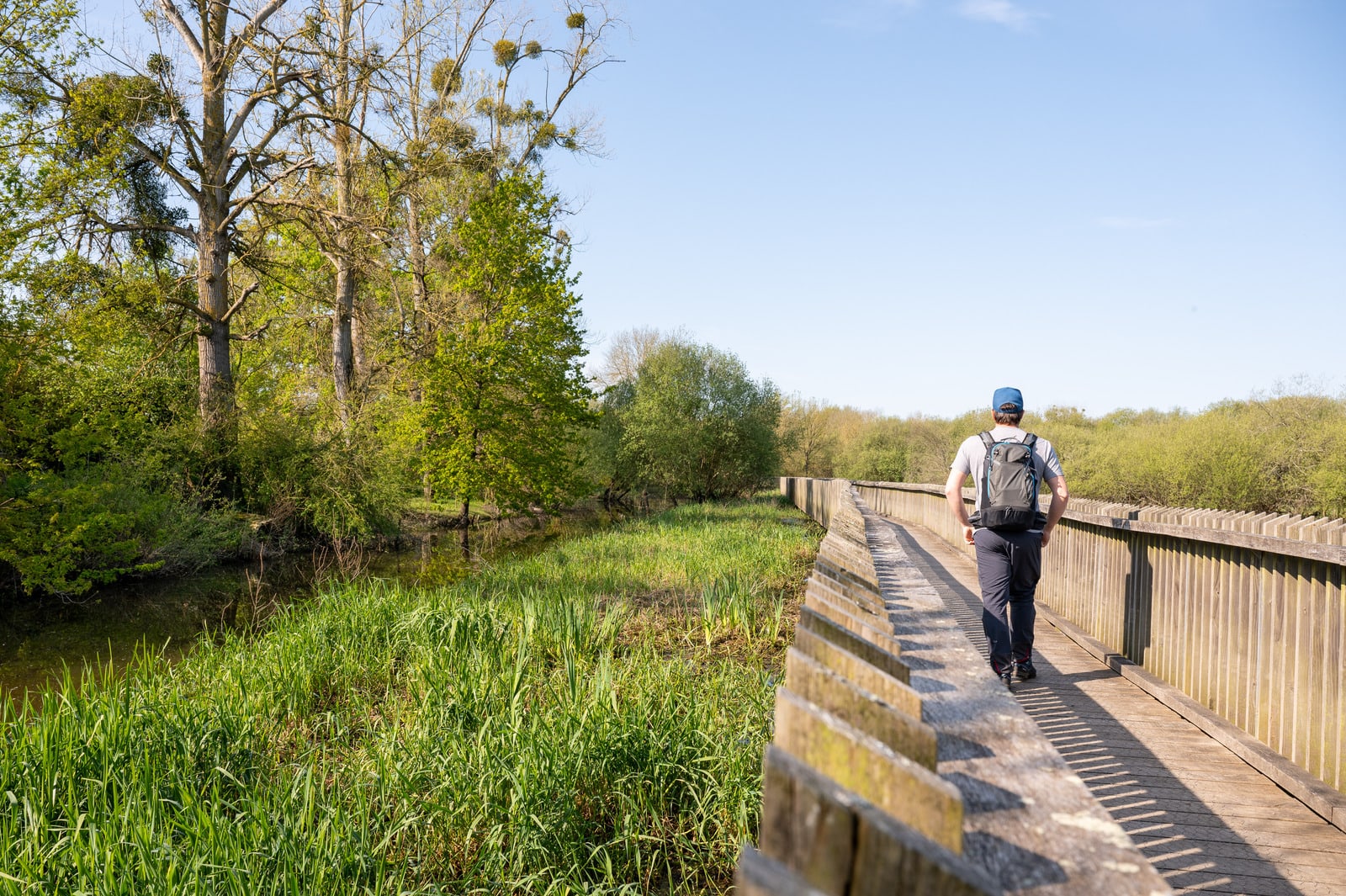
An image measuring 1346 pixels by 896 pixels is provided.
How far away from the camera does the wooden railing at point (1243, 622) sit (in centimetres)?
343

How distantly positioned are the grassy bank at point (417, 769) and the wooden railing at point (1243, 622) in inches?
101

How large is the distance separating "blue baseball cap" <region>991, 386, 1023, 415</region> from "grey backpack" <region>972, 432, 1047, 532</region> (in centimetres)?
22

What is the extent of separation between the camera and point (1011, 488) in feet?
15.6

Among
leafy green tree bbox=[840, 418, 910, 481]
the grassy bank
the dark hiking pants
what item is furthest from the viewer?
leafy green tree bbox=[840, 418, 910, 481]

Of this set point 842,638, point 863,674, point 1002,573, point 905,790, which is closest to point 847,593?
point 842,638

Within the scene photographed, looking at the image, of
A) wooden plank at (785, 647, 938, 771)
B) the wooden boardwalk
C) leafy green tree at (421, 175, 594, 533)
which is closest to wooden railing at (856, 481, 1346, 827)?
the wooden boardwalk

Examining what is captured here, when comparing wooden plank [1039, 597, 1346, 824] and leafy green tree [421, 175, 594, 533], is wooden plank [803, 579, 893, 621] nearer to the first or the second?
wooden plank [1039, 597, 1346, 824]

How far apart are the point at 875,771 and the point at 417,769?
9.59ft

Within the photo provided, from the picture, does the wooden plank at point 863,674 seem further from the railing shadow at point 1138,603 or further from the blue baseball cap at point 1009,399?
the railing shadow at point 1138,603

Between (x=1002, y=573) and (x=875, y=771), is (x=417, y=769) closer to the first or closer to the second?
(x=875, y=771)

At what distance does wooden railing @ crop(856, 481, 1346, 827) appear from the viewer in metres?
3.43

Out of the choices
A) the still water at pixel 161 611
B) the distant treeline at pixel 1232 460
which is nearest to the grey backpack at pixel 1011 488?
the still water at pixel 161 611

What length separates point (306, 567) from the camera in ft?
46.0

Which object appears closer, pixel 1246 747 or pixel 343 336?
pixel 1246 747
